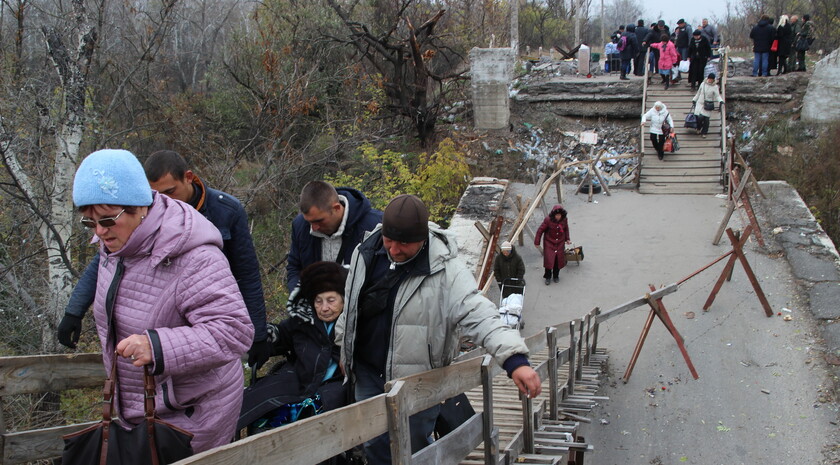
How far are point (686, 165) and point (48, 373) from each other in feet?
49.1

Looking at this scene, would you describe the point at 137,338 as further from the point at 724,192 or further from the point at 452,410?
the point at 724,192

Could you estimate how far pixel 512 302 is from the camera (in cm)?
924

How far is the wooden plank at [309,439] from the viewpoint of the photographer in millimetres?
1827

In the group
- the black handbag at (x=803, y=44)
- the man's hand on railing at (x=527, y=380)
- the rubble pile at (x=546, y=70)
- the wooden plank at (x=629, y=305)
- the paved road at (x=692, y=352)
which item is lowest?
the paved road at (x=692, y=352)

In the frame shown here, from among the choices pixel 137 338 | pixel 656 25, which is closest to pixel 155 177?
pixel 137 338

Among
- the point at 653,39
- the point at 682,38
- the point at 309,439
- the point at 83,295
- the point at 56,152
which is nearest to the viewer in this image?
the point at 309,439

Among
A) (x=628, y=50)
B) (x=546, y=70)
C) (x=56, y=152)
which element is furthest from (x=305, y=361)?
(x=546, y=70)

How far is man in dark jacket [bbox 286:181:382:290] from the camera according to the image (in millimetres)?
3852

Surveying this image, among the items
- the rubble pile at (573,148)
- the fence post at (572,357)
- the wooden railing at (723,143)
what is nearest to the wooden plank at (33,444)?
the fence post at (572,357)

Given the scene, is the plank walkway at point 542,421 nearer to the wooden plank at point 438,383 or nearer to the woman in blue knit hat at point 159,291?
the wooden plank at point 438,383

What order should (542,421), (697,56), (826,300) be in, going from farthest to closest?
(697,56)
(826,300)
(542,421)

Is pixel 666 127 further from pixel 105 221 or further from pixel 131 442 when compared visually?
pixel 131 442

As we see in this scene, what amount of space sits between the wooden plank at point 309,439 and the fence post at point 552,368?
2841 mm

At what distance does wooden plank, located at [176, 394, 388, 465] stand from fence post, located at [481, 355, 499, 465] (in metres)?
0.93
